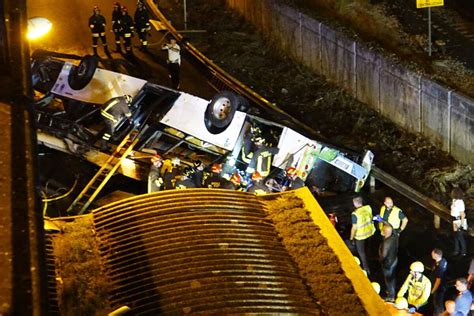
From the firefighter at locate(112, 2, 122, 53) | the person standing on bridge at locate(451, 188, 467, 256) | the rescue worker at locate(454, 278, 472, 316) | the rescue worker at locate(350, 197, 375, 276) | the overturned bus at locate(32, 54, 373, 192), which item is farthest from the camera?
the firefighter at locate(112, 2, 122, 53)

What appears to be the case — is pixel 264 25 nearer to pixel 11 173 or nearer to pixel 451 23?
pixel 451 23

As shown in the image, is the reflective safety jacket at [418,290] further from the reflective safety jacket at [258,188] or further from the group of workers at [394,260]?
the reflective safety jacket at [258,188]

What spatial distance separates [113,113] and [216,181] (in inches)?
100

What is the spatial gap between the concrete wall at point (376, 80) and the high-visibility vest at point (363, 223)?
4317mm

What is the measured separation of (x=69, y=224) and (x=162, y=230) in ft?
3.35

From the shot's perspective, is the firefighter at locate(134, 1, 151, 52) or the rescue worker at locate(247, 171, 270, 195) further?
the firefighter at locate(134, 1, 151, 52)

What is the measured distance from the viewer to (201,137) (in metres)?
13.8

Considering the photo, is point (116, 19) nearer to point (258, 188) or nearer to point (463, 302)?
point (258, 188)

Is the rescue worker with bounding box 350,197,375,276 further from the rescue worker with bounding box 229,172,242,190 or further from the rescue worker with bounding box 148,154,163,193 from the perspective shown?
the rescue worker with bounding box 148,154,163,193

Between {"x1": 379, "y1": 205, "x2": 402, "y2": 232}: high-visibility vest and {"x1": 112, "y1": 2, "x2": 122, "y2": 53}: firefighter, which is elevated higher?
{"x1": 112, "y1": 2, "x2": 122, "y2": 53}: firefighter

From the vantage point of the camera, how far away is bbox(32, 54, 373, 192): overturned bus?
537 inches

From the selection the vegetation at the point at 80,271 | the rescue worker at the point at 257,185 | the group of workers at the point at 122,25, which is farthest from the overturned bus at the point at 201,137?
the vegetation at the point at 80,271

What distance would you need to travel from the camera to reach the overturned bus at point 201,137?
13.6 metres

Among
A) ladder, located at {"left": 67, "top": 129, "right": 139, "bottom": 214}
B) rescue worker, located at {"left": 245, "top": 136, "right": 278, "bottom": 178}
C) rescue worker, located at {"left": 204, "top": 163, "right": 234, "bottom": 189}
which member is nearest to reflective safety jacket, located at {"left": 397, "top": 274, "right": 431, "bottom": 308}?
rescue worker, located at {"left": 204, "top": 163, "right": 234, "bottom": 189}
